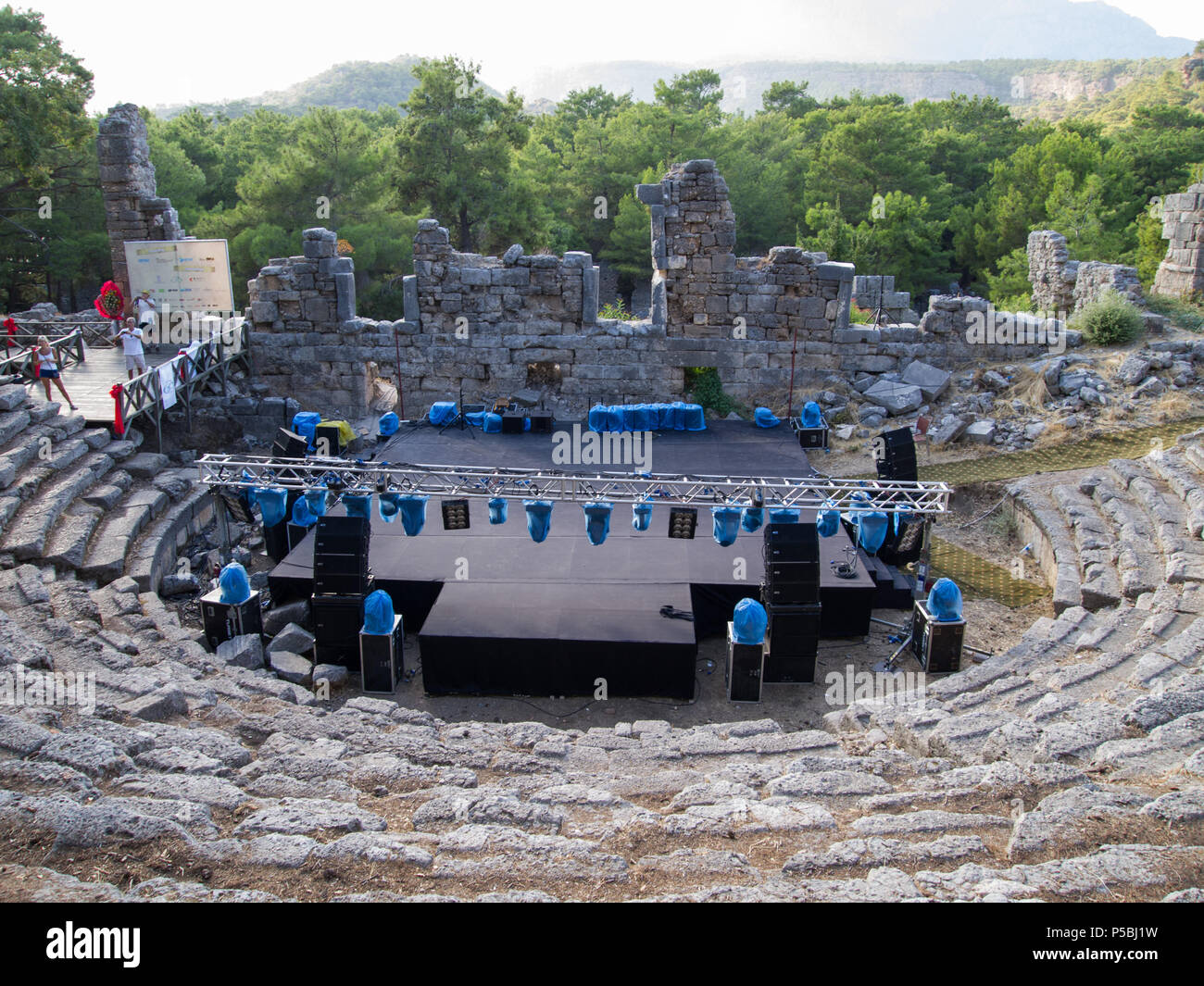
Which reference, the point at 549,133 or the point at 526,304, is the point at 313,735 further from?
the point at 549,133

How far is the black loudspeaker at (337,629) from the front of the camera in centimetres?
959

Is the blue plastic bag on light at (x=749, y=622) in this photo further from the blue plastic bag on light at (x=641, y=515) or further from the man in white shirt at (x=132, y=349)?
the man in white shirt at (x=132, y=349)

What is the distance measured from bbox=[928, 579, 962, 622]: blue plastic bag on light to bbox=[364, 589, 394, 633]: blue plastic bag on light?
5717 millimetres

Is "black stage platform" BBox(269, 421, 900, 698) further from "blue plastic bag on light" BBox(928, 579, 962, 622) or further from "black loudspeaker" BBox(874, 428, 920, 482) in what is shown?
"black loudspeaker" BBox(874, 428, 920, 482)

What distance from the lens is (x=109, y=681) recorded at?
25.5 ft

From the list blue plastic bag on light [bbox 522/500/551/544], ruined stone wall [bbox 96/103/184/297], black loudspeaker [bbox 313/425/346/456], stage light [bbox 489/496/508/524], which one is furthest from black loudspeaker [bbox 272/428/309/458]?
ruined stone wall [bbox 96/103/184/297]

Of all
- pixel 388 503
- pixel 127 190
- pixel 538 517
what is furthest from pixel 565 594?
pixel 127 190

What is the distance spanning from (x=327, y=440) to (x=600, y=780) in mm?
8446

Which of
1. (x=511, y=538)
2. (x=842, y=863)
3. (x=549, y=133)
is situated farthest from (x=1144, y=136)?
(x=842, y=863)

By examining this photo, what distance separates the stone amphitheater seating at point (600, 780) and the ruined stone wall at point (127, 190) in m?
9.41

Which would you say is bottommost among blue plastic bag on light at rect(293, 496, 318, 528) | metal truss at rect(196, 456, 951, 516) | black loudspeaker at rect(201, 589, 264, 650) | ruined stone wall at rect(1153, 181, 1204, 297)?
black loudspeaker at rect(201, 589, 264, 650)

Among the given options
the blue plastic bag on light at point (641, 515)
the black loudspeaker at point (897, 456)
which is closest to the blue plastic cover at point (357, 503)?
the blue plastic bag on light at point (641, 515)

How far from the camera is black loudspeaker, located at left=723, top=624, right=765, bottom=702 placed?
30.1 ft

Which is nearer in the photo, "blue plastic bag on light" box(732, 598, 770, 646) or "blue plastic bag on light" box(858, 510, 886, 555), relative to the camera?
"blue plastic bag on light" box(732, 598, 770, 646)
